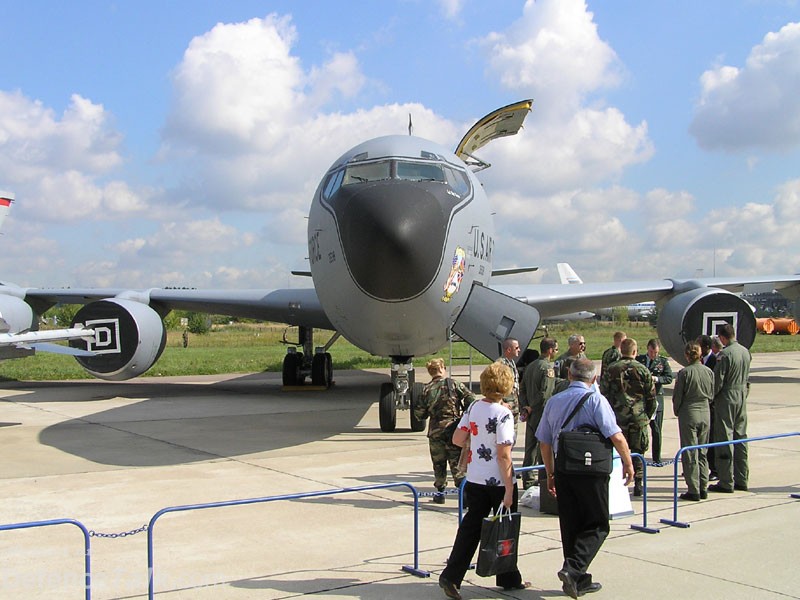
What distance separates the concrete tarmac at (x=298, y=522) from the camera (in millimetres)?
5008

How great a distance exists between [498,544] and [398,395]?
22.6 ft

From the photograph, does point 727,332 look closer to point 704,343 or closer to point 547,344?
point 704,343

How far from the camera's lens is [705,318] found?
1603cm

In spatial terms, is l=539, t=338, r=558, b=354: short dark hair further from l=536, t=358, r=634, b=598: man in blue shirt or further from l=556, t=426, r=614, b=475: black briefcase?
l=556, t=426, r=614, b=475: black briefcase

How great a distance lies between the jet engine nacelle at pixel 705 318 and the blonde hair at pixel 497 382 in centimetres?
1164

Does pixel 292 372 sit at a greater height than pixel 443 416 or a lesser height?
lesser

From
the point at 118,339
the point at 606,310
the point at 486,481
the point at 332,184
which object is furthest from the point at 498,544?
the point at 606,310

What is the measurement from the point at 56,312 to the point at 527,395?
238 feet

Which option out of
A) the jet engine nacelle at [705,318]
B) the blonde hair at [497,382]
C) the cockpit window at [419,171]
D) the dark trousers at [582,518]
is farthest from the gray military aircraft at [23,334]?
the jet engine nacelle at [705,318]

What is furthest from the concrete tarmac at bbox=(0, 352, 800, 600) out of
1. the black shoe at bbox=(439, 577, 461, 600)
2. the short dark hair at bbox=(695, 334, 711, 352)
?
the short dark hair at bbox=(695, 334, 711, 352)

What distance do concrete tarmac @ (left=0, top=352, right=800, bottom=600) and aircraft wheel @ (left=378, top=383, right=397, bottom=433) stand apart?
0.80 ft

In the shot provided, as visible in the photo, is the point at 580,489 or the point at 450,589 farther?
the point at 580,489

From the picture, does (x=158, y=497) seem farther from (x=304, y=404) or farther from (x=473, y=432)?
(x=304, y=404)

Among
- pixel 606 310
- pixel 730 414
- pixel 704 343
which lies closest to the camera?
pixel 730 414
